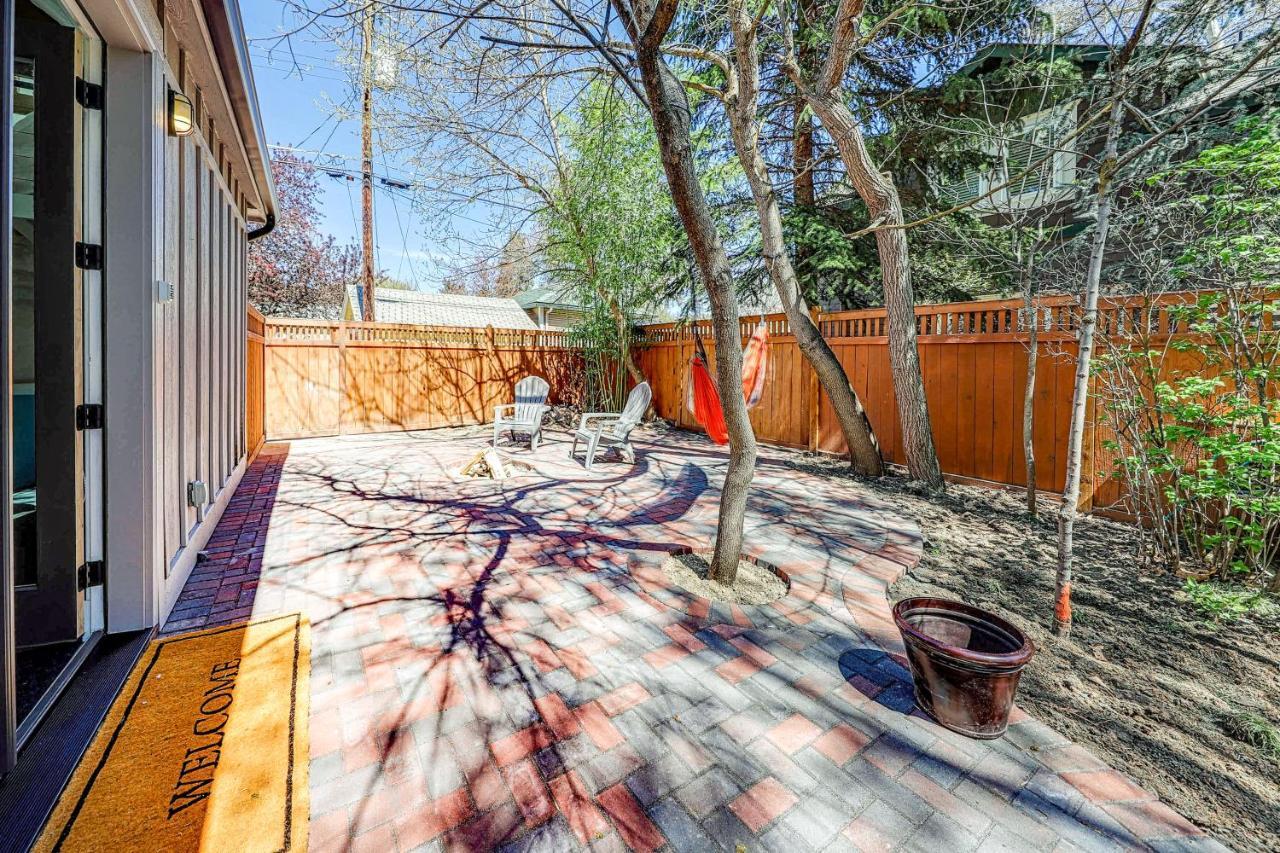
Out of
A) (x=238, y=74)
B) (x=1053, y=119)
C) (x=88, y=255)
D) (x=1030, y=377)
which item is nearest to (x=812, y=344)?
(x=1030, y=377)

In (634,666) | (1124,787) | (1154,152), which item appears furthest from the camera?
(1154,152)

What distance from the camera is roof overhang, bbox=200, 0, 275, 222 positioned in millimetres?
2421

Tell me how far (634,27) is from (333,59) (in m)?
2.50

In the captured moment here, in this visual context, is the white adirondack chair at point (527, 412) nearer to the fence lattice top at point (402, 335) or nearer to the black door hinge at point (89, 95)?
the fence lattice top at point (402, 335)

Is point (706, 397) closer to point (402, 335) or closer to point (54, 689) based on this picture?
point (54, 689)

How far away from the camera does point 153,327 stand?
2193 mm

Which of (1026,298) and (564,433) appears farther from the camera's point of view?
(564,433)

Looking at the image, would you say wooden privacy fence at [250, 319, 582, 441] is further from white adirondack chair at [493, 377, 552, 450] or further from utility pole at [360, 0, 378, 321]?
white adirondack chair at [493, 377, 552, 450]

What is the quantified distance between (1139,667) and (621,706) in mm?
2065

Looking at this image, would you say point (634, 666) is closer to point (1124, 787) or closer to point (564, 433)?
point (1124, 787)

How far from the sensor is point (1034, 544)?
3.48 meters

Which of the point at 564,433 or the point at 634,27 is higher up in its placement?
the point at 634,27

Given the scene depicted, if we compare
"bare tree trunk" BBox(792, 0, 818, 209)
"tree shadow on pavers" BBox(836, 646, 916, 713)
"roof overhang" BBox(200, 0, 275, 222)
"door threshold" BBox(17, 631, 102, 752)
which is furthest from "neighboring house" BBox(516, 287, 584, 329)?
"tree shadow on pavers" BBox(836, 646, 916, 713)

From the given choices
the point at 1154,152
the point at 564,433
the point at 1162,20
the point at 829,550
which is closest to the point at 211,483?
the point at 829,550
